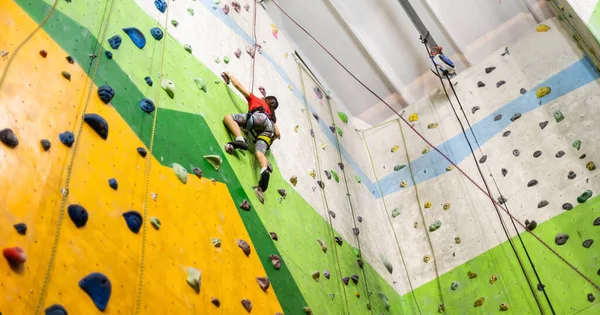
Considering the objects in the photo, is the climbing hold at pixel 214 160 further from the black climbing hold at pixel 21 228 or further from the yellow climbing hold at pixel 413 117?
the yellow climbing hold at pixel 413 117

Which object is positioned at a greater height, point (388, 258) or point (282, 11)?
point (282, 11)

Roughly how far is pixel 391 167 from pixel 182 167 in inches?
112

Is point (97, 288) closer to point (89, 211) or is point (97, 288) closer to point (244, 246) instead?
point (89, 211)

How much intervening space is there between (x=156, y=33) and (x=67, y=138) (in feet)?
3.75

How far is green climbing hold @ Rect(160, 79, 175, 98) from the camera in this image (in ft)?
9.19

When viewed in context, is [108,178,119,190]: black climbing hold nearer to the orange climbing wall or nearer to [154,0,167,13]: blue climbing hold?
the orange climbing wall

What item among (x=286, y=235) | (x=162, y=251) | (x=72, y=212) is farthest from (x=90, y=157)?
Result: (x=286, y=235)

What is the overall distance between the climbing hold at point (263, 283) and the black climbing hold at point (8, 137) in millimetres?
1313

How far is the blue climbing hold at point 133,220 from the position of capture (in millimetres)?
2105

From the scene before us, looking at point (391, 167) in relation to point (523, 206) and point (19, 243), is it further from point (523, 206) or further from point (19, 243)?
point (19, 243)

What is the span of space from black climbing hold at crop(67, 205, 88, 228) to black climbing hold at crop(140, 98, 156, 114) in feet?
2.46

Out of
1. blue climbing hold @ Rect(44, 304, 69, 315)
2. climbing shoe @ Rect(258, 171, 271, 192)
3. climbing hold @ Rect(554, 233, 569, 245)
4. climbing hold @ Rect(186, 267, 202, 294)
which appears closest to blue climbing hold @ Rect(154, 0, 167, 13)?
→ climbing shoe @ Rect(258, 171, 271, 192)

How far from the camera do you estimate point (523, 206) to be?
13.3 feet

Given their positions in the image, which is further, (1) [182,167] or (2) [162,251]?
(1) [182,167]
